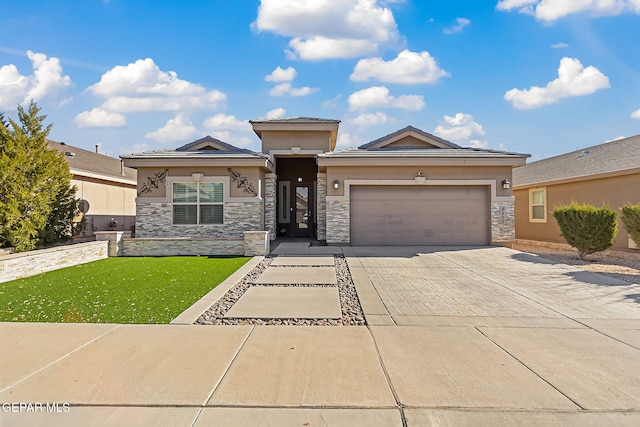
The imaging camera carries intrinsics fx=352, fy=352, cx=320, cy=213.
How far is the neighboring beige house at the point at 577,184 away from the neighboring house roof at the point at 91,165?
20040 millimetres

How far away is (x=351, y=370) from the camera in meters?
3.47

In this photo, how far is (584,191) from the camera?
13906 millimetres

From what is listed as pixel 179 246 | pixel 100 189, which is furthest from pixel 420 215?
pixel 100 189

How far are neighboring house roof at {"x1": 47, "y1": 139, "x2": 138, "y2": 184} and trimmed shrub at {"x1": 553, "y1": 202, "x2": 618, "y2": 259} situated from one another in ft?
61.9

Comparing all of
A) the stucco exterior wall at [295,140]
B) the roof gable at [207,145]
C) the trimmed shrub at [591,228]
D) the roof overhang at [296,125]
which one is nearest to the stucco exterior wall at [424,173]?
the trimmed shrub at [591,228]

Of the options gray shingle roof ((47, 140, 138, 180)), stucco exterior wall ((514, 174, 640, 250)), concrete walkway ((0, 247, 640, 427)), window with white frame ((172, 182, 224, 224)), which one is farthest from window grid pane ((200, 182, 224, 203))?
stucco exterior wall ((514, 174, 640, 250))

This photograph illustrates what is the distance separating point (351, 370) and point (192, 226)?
36.2 feet

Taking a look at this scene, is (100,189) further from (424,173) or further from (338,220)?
(424,173)

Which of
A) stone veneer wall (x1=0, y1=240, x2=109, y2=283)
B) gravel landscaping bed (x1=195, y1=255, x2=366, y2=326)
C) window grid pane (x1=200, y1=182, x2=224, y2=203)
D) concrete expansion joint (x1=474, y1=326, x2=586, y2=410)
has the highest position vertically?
window grid pane (x1=200, y1=182, x2=224, y2=203)

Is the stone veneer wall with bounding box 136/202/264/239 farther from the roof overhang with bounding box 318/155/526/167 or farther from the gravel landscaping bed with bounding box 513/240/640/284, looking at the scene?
the gravel landscaping bed with bounding box 513/240/640/284

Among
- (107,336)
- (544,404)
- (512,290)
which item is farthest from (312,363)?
(512,290)

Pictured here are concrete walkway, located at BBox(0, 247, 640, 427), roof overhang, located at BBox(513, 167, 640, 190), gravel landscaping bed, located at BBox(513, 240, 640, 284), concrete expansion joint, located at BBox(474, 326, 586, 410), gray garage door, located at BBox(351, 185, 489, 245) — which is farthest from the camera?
gray garage door, located at BBox(351, 185, 489, 245)

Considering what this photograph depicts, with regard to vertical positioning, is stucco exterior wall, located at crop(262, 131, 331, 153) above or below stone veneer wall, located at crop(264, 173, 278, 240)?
above

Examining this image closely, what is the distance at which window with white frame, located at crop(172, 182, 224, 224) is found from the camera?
13281mm
